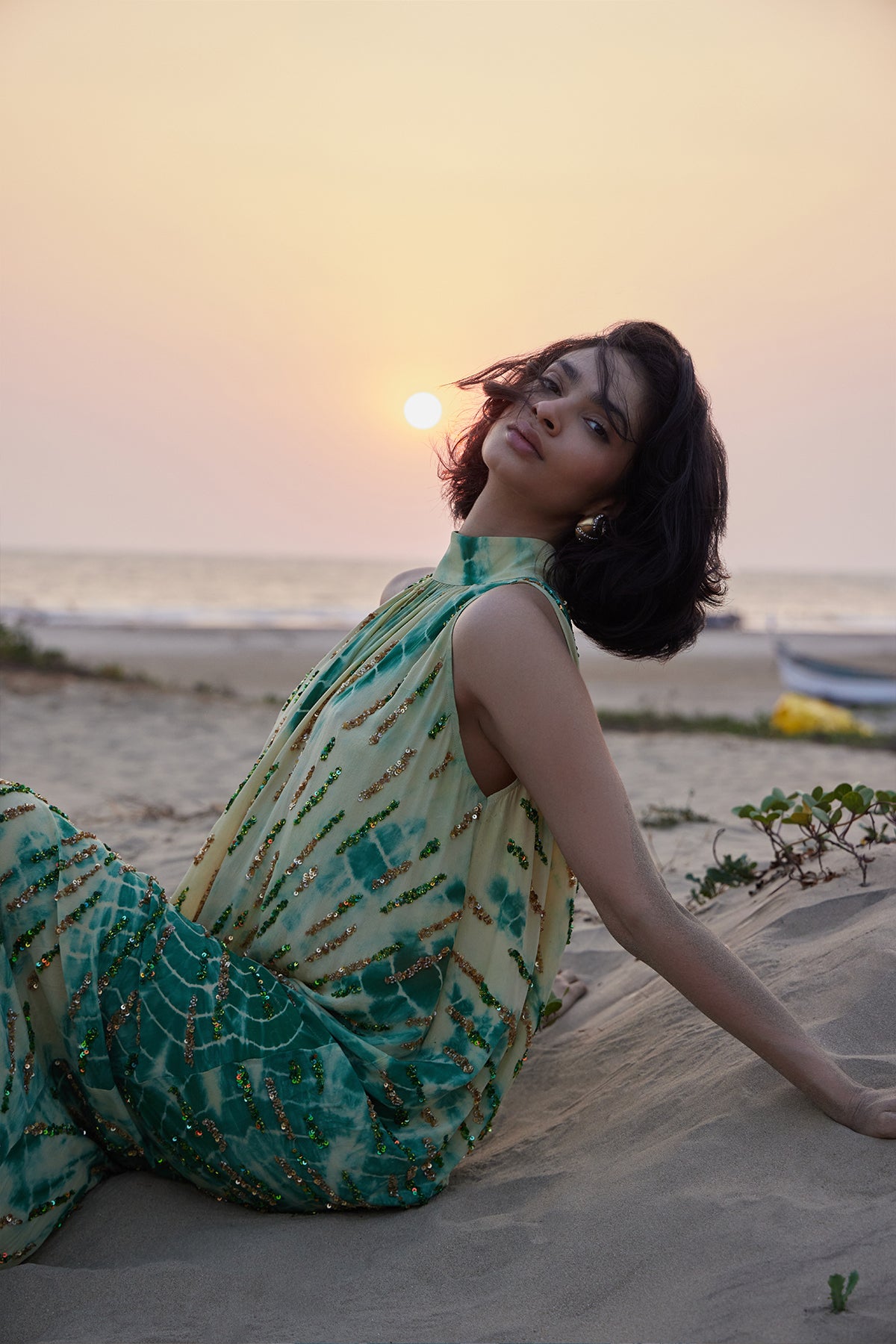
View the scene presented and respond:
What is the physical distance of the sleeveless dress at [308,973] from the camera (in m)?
1.79

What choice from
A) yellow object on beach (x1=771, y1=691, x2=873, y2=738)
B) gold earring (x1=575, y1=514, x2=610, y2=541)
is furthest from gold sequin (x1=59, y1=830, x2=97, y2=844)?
yellow object on beach (x1=771, y1=691, x2=873, y2=738)

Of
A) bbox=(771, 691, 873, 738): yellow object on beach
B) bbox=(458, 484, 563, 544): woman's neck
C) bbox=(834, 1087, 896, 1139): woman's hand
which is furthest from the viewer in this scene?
bbox=(771, 691, 873, 738): yellow object on beach

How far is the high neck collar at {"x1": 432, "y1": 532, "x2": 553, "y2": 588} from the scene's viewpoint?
2092mm

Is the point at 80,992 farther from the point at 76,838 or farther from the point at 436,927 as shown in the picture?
the point at 436,927

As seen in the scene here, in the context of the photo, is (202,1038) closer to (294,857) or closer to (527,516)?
(294,857)

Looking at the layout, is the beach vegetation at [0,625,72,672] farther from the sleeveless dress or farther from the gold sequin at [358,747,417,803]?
the gold sequin at [358,747,417,803]

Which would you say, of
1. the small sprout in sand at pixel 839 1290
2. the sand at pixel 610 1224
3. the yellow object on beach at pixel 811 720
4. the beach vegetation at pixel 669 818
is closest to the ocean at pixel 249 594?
the yellow object on beach at pixel 811 720

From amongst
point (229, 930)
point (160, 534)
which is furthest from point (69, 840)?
point (160, 534)

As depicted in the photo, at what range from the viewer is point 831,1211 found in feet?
5.31

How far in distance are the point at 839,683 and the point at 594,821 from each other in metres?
14.1

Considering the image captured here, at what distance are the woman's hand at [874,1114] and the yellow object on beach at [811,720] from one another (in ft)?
25.5

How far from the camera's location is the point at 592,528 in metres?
2.16

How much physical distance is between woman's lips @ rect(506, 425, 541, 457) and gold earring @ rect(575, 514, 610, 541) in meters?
0.19

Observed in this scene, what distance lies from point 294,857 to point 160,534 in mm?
64917
